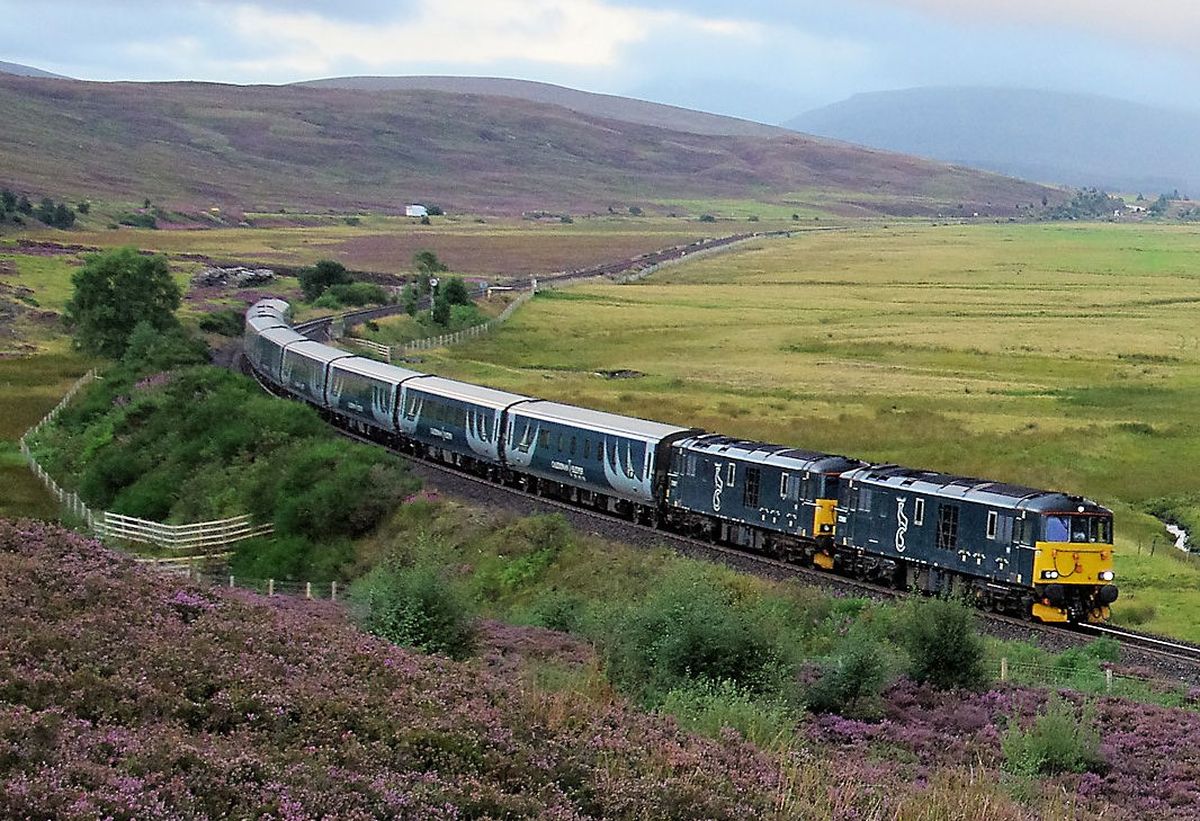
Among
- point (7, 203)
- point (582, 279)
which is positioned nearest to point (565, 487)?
point (582, 279)

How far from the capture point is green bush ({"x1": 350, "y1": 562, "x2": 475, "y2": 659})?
67.4 ft

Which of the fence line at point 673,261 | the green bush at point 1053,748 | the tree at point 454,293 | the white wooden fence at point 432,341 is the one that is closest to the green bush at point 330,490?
the green bush at point 1053,748

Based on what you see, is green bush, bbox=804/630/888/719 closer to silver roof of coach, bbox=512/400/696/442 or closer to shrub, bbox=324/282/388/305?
silver roof of coach, bbox=512/400/696/442

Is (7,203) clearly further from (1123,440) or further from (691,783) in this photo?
(691,783)

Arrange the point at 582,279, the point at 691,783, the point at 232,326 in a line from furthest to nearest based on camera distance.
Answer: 1. the point at 582,279
2. the point at 232,326
3. the point at 691,783

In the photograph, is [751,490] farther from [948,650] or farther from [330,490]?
[330,490]

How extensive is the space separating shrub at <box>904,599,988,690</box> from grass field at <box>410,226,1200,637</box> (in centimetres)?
1098

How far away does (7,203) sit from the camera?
152875mm

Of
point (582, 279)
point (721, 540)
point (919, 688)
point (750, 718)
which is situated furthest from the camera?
point (582, 279)

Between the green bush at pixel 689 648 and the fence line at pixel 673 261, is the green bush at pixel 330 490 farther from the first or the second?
the fence line at pixel 673 261

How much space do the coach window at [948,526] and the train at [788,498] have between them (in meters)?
0.03

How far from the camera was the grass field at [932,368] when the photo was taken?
50031 millimetres

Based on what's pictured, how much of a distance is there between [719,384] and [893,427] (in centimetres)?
1584

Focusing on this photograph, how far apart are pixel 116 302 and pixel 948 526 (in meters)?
59.5
